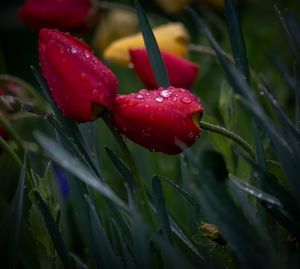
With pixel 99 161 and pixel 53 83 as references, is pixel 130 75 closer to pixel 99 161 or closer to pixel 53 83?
pixel 99 161

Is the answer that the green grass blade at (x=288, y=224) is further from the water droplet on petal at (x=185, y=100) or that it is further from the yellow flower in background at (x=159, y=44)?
the yellow flower in background at (x=159, y=44)

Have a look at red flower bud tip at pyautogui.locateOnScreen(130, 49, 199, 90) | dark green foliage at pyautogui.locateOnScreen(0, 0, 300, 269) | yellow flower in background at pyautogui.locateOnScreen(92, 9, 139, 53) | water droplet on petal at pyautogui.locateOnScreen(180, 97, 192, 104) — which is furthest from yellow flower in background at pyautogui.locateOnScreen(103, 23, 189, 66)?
yellow flower in background at pyautogui.locateOnScreen(92, 9, 139, 53)

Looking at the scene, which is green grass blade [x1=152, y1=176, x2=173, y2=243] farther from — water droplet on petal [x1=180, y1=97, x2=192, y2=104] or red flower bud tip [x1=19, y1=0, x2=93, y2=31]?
red flower bud tip [x1=19, y1=0, x2=93, y2=31]

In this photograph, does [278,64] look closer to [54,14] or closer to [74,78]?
[74,78]

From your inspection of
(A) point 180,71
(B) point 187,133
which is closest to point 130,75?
(A) point 180,71

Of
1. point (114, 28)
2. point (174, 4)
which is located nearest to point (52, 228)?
point (174, 4)

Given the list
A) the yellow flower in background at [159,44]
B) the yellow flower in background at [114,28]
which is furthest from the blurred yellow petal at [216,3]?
the yellow flower in background at [159,44]
